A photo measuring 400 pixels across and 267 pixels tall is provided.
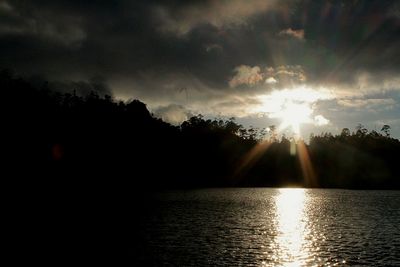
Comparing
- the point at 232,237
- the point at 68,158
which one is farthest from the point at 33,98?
the point at 232,237

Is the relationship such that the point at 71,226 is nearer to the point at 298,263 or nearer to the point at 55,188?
the point at 298,263

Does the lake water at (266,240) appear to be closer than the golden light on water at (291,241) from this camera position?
Yes

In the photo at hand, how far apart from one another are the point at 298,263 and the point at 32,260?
2666 cm

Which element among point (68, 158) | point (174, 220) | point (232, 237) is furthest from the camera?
point (68, 158)

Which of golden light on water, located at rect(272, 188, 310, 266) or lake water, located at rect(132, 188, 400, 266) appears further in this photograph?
golden light on water, located at rect(272, 188, 310, 266)

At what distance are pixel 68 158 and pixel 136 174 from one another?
3998 cm

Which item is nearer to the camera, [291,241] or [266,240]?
[291,241]

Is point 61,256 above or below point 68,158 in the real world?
below

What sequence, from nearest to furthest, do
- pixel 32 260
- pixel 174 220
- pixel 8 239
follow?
pixel 32 260 < pixel 8 239 < pixel 174 220

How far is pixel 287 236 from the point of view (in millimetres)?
53500

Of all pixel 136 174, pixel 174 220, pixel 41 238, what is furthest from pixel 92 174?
pixel 41 238

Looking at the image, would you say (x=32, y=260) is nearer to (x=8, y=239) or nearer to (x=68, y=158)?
(x=8, y=239)

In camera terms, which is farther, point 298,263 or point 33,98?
point 33,98

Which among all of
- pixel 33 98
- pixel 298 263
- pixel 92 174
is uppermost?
pixel 33 98
